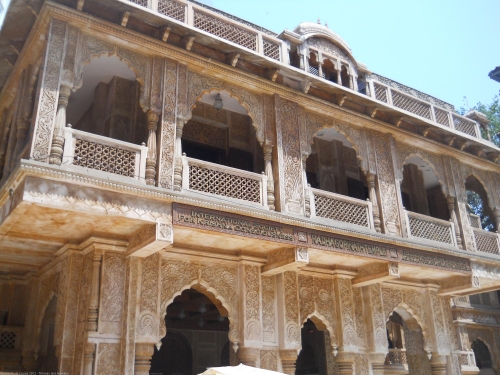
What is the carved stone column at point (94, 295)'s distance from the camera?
7.59m

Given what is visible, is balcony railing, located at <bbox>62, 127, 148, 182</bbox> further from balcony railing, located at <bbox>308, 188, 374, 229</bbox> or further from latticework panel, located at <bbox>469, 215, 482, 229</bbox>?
latticework panel, located at <bbox>469, 215, 482, 229</bbox>

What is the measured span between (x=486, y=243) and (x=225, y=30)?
770 cm

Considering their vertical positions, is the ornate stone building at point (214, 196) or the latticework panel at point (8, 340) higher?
the ornate stone building at point (214, 196)

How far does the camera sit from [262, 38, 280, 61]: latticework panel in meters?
9.76

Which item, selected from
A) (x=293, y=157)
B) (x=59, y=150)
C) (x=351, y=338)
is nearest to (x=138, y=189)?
(x=59, y=150)

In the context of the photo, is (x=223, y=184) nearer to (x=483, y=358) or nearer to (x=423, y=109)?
(x=423, y=109)

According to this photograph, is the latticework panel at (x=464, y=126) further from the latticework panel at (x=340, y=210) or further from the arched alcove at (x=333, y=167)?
the latticework panel at (x=340, y=210)

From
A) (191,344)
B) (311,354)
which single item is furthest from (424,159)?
(191,344)

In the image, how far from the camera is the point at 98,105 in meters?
9.81

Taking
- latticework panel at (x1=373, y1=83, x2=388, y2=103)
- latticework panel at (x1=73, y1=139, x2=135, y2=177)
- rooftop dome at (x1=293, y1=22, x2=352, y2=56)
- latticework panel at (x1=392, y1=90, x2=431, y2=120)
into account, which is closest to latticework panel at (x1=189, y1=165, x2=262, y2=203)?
latticework panel at (x1=73, y1=139, x2=135, y2=177)

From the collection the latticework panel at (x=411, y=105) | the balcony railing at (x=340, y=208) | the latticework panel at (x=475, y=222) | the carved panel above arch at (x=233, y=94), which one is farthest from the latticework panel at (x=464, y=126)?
the carved panel above arch at (x=233, y=94)

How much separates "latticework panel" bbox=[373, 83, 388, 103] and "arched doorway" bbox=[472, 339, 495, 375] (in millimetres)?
8586

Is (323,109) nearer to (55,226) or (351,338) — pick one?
(351,338)

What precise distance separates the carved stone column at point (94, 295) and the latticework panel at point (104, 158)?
1.48 m
